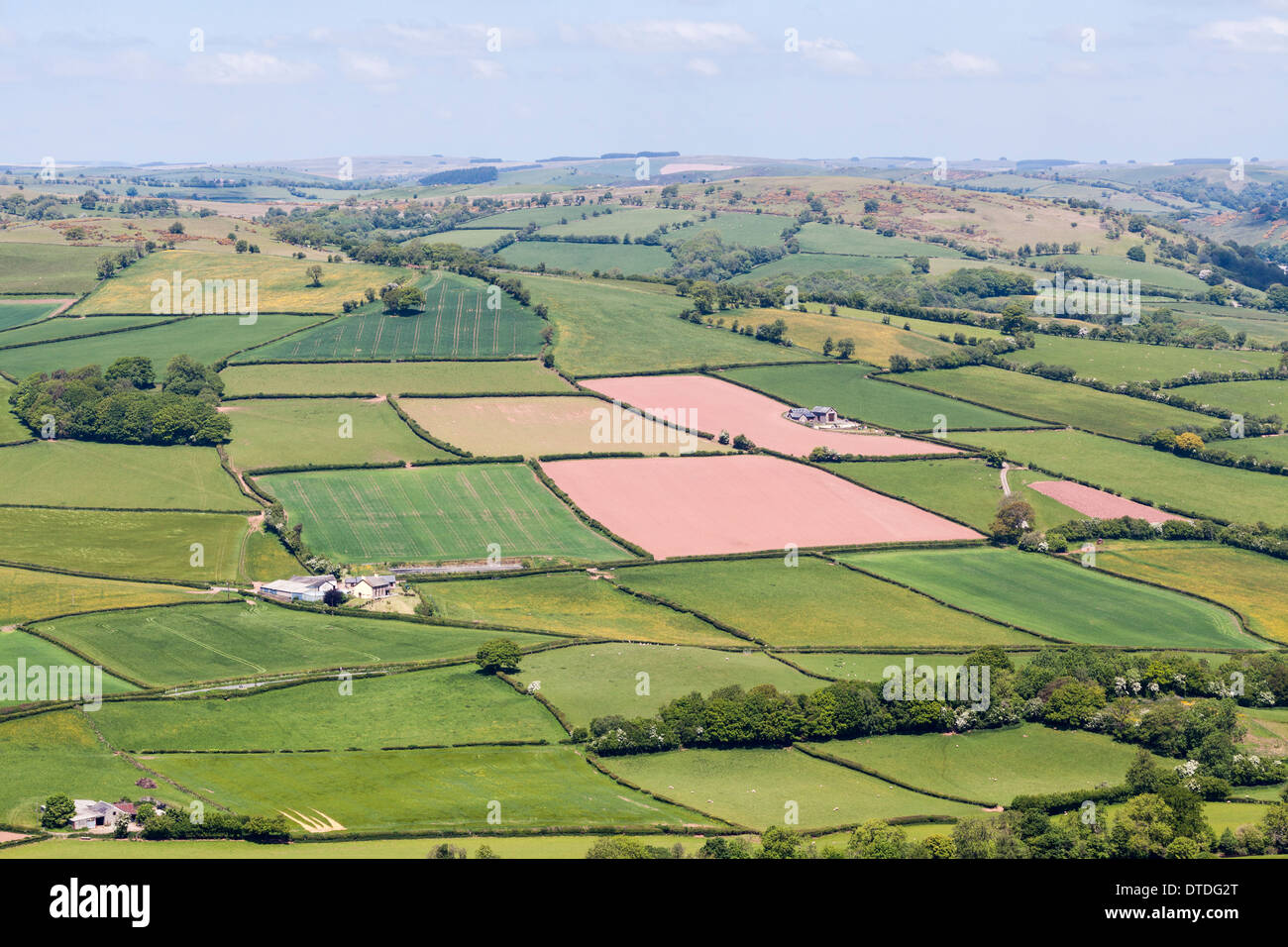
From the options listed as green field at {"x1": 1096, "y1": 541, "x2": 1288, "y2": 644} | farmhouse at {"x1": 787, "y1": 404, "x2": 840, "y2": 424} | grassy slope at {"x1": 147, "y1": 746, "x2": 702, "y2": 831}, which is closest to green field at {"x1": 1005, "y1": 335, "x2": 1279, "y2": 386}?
farmhouse at {"x1": 787, "y1": 404, "x2": 840, "y2": 424}

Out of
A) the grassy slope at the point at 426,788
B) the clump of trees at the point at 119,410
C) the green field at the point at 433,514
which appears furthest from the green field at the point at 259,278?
the grassy slope at the point at 426,788

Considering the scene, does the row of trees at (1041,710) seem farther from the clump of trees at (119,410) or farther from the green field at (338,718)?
the clump of trees at (119,410)

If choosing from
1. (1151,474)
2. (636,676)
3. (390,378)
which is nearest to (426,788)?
(636,676)

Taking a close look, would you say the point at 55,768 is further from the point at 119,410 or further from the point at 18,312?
the point at 18,312

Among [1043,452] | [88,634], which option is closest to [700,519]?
[1043,452]

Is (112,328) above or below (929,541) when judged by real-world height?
above

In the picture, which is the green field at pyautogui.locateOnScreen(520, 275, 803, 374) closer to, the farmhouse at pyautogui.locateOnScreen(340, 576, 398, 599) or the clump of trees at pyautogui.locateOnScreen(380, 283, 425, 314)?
the clump of trees at pyautogui.locateOnScreen(380, 283, 425, 314)
